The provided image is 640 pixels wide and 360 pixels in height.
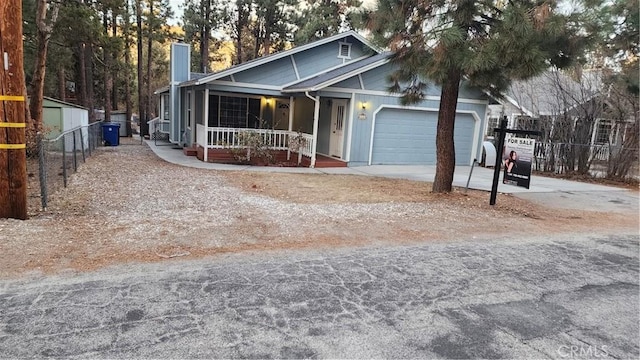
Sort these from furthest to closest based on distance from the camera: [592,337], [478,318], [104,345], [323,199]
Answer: [323,199] < [478,318] < [592,337] < [104,345]

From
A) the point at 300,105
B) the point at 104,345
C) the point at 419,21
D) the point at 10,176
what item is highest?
the point at 419,21

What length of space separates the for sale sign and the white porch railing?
656cm

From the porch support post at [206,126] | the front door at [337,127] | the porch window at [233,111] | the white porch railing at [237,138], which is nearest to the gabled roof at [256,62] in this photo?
the porch support post at [206,126]

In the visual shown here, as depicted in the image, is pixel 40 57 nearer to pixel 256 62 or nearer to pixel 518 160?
pixel 256 62

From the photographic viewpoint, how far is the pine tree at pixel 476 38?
675 cm

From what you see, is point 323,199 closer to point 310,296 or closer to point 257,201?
point 257,201

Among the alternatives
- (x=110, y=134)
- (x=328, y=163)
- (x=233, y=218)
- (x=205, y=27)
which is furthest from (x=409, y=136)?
(x=205, y=27)

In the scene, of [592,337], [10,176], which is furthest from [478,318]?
[10,176]

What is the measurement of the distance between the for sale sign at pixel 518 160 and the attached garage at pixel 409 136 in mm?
6155

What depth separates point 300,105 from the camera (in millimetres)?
16844

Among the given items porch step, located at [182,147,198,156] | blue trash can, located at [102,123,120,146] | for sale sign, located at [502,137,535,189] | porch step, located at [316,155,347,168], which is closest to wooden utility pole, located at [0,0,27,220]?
for sale sign, located at [502,137,535,189]

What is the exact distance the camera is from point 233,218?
6406 millimetres

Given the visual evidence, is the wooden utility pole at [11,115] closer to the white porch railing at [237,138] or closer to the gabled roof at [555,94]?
the white porch railing at [237,138]

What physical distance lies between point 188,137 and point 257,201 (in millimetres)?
10097
